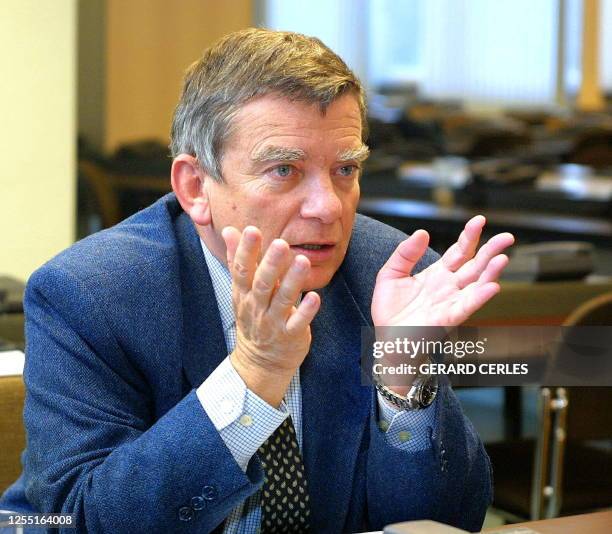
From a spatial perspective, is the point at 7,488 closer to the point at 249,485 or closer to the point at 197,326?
the point at 197,326

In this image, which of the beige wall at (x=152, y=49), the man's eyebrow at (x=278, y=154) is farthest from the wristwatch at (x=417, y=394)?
the beige wall at (x=152, y=49)

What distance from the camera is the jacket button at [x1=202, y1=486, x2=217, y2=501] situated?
1.34 metres

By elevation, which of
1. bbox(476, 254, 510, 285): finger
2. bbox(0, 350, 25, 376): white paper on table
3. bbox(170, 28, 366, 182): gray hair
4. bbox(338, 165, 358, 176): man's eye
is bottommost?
bbox(0, 350, 25, 376): white paper on table

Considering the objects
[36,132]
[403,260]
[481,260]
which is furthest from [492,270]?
[36,132]

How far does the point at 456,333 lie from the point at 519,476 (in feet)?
4.52

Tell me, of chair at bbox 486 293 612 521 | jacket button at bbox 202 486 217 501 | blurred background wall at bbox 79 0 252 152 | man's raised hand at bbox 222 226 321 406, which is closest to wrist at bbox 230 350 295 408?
man's raised hand at bbox 222 226 321 406

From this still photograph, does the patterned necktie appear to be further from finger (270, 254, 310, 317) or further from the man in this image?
finger (270, 254, 310, 317)

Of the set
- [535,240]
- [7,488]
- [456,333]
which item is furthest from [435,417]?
[535,240]

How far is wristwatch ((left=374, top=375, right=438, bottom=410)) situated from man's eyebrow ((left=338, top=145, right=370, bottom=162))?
30cm

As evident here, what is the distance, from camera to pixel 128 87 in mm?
7414

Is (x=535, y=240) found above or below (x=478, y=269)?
below

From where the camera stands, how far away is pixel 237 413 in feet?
4.43

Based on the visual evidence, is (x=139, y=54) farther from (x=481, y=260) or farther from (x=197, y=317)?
(x=481, y=260)

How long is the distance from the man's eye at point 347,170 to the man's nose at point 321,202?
40mm
